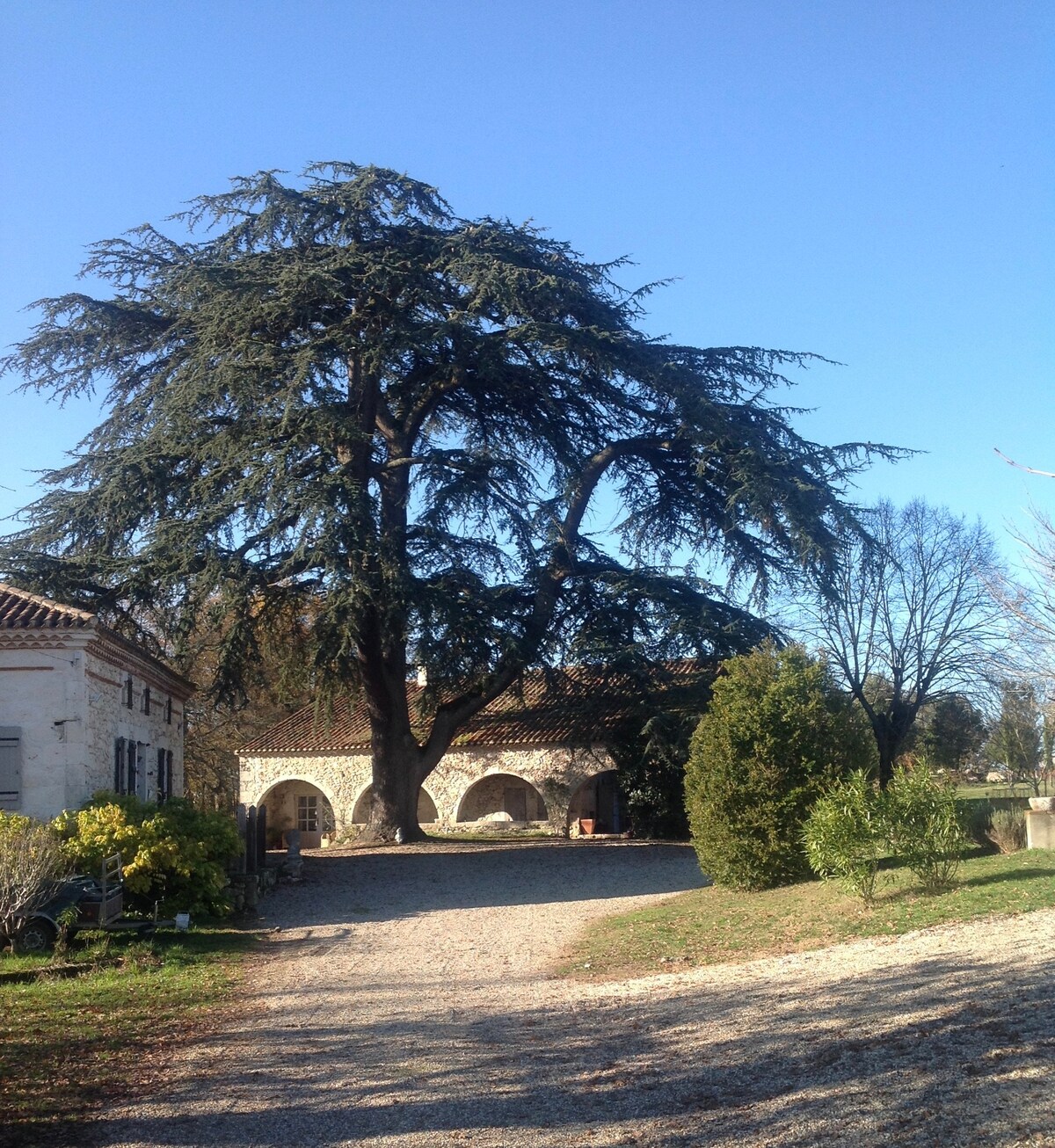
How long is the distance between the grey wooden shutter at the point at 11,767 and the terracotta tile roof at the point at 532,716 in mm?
8875

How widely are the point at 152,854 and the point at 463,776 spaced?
19126 mm

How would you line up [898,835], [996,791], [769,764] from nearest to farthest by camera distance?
[898,835] → [769,764] → [996,791]

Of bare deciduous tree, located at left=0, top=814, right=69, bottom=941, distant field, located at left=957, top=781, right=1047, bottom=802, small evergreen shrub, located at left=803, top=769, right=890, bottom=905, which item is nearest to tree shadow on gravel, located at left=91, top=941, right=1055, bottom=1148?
small evergreen shrub, located at left=803, top=769, right=890, bottom=905

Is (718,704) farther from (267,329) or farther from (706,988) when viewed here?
(267,329)

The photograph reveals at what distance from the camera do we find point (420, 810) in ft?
124

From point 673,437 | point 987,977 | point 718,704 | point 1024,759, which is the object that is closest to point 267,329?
point 673,437

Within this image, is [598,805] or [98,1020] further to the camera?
[598,805]

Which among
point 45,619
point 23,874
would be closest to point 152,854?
point 23,874

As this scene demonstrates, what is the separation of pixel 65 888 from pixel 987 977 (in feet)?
32.3

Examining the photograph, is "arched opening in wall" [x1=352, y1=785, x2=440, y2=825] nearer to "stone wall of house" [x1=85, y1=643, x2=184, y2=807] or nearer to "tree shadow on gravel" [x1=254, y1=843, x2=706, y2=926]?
"tree shadow on gravel" [x1=254, y1=843, x2=706, y2=926]

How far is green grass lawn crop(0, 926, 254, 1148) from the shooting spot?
6586 millimetres

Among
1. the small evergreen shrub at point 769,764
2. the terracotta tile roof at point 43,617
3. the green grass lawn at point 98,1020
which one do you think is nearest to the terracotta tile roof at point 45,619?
the terracotta tile roof at point 43,617

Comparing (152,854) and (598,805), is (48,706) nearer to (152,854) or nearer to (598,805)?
(152,854)

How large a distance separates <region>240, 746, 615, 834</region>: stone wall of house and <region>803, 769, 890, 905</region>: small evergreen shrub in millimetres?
16774
